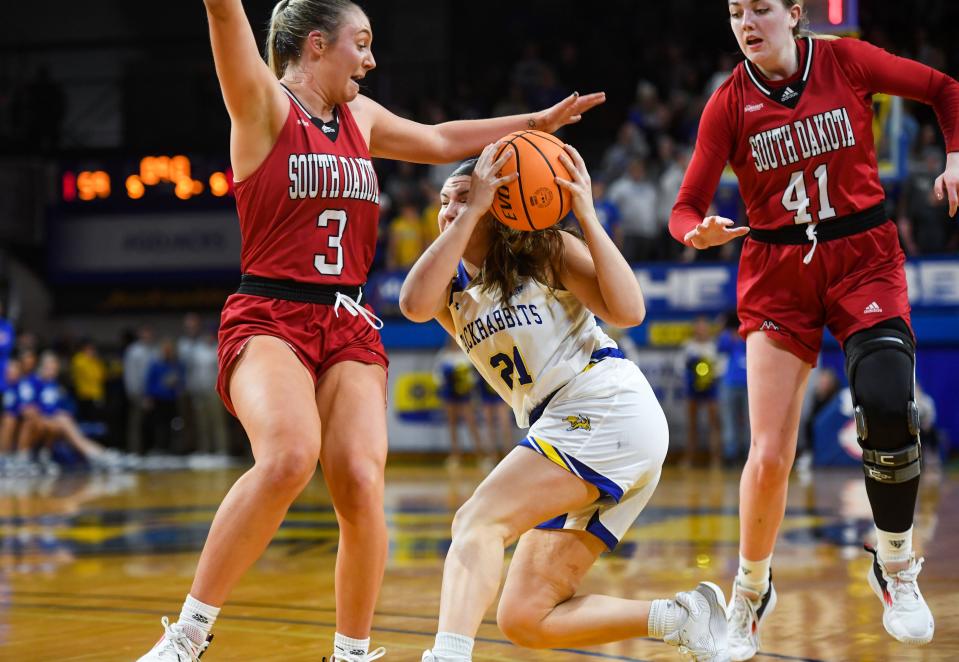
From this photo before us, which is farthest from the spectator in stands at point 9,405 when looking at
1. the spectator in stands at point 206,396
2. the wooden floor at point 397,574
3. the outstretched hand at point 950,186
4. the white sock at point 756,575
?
the outstretched hand at point 950,186

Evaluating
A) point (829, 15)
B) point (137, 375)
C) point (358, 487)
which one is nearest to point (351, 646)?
point (358, 487)

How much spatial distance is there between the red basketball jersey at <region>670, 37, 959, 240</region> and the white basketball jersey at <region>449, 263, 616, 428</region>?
2.57ft

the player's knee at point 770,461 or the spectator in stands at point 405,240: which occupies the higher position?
the spectator in stands at point 405,240

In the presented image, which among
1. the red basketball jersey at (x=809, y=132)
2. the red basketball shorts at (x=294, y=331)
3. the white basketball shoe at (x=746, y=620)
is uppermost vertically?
the red basketball jersey at (x=809, y=132)

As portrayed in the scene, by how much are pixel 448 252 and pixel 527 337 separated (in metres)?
0.37

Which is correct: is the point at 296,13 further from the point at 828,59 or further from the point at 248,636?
the point at 248,636

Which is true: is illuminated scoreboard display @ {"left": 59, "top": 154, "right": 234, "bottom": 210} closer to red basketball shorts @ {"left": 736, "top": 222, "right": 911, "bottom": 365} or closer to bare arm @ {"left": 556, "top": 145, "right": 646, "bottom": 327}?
red basketball shorts @ {"left": 736, "top": 222, "right": 911, "bottom": 365}

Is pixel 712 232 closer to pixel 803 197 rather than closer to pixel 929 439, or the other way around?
pixel 803 197

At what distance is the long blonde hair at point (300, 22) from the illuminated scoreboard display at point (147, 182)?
15471 mm

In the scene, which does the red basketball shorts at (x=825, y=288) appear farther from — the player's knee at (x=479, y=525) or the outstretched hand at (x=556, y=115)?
the player's knee at (x=479, y=525)

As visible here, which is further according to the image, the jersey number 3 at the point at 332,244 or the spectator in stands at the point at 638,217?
the spectator in stands at the point at 638,217

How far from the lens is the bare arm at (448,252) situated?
3.78 m

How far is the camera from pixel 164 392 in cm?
1806

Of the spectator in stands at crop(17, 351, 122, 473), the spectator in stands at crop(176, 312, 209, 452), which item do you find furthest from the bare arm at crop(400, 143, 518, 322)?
the spectator in stands at crop(176, 312, 209, 452)
